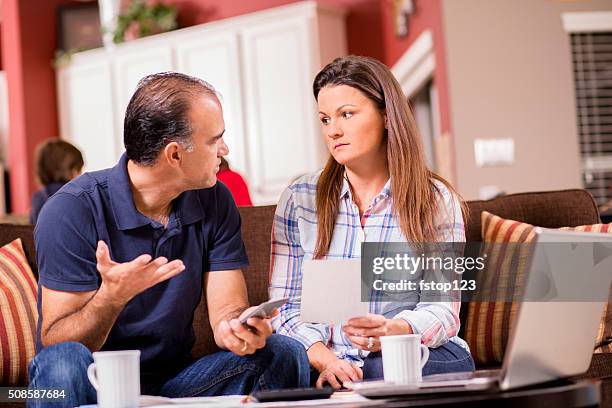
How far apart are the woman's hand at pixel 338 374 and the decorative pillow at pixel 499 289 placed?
597mm

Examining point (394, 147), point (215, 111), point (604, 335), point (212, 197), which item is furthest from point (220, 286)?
point (604, 335)

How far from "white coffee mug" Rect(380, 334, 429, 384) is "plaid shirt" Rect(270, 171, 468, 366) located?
585mm

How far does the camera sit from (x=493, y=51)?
4.82 m

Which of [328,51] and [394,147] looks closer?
[394,147]

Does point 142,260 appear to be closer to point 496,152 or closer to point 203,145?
point 203,145

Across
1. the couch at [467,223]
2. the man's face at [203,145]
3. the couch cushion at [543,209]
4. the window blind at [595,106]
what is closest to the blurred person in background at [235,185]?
the couch at [467,223]

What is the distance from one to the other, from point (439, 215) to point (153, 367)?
2.51 feet

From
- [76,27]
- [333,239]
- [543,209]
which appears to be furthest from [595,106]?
[76,27]

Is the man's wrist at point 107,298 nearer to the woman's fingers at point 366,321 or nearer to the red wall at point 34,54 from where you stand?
the woman's fingers at point 366,321

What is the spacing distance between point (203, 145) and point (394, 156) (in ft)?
1.64

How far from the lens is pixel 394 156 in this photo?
2.29 metres

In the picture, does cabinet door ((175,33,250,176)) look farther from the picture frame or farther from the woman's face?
the woman's face

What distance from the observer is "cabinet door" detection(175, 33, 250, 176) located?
6836mm

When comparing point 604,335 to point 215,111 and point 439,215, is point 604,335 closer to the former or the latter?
point 439,215
